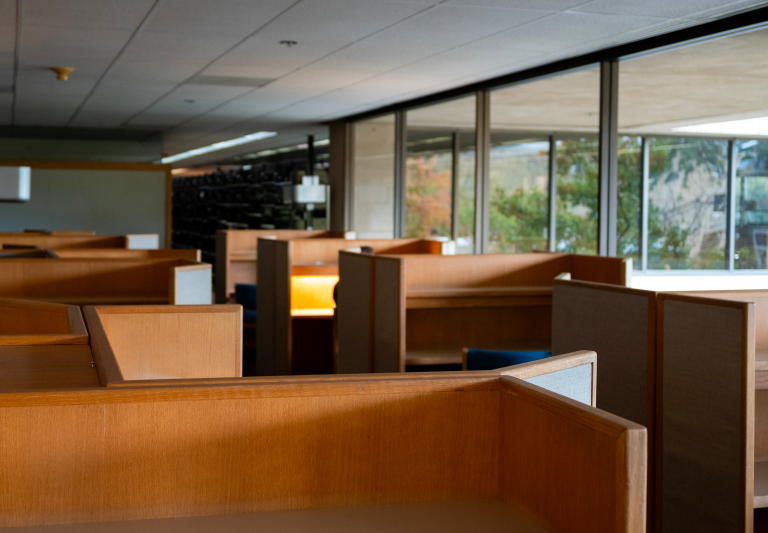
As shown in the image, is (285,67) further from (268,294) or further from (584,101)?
(584,101)

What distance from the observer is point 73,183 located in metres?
10.6

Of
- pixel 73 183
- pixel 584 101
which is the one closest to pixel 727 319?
pixel 584 101

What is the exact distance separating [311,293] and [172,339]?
369cm

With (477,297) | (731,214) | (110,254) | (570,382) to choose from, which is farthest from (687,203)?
(570,382)

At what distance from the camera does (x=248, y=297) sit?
20.6 feet

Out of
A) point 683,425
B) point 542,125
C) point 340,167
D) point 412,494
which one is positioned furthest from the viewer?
point 340,167

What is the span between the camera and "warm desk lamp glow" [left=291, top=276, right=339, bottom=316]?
227 inches

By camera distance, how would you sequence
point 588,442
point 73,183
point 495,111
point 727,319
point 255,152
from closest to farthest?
point 588,442
point 727,319
point 495,111
point 73,183
point 255,152

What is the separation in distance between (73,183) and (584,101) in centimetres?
754

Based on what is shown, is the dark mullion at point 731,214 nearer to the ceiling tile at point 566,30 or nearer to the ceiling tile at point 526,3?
the ceiling tile at point 566,30

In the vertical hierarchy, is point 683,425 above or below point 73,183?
below

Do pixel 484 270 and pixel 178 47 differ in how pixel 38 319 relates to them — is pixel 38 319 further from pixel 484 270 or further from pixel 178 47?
pixel 178 47

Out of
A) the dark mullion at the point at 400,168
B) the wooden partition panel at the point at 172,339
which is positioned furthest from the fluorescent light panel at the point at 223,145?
the wooden partition panel at the point at 172,339

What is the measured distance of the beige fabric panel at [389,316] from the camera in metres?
3.95
